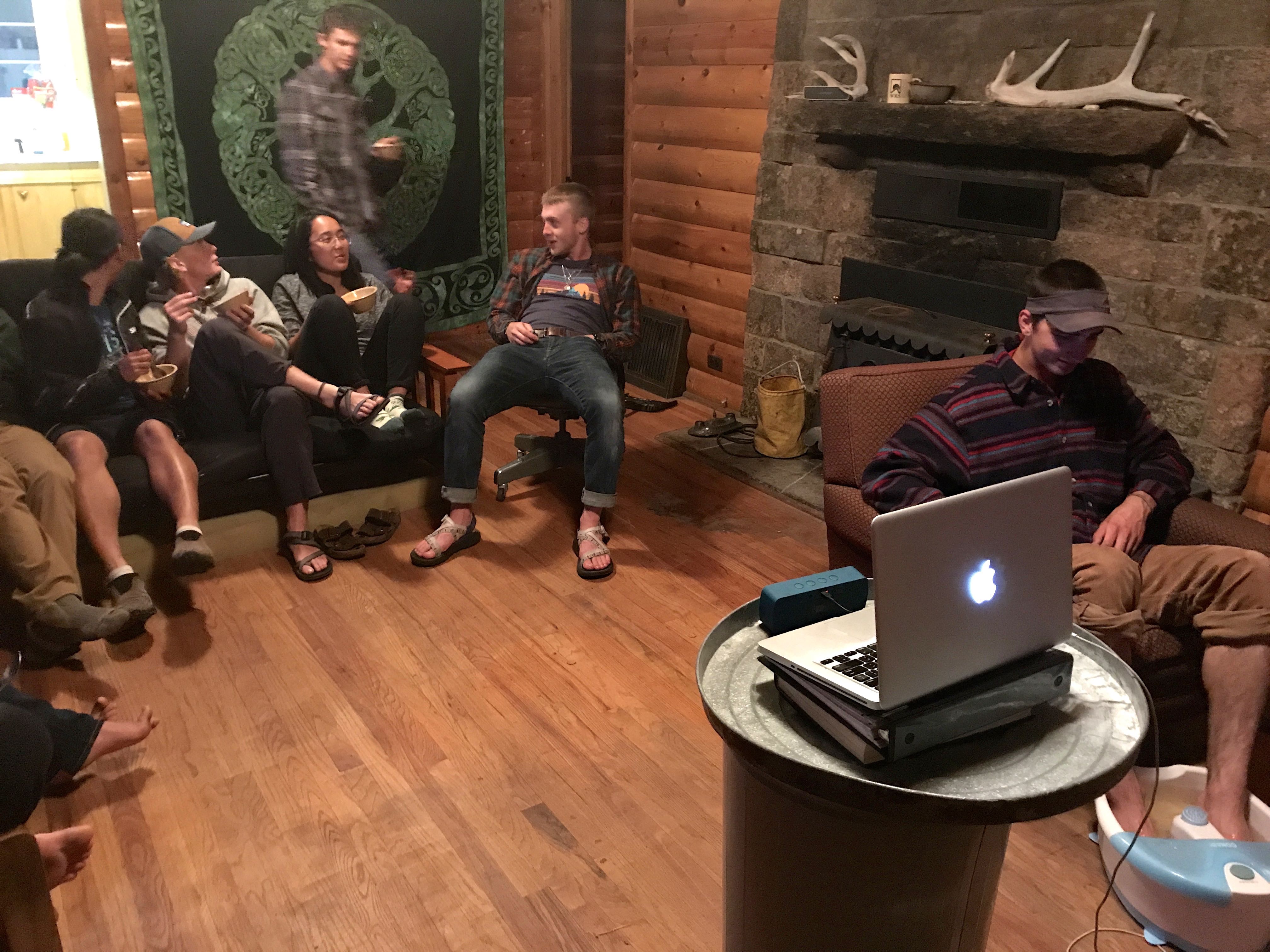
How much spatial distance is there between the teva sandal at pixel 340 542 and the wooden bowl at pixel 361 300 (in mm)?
675

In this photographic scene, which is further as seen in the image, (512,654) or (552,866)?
(512,654)

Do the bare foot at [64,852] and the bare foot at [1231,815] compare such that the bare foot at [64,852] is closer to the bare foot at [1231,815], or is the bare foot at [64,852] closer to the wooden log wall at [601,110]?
the bare foot at [1231,815]

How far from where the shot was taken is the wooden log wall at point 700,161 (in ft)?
13.4

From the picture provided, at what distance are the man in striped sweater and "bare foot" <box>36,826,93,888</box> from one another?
153cm

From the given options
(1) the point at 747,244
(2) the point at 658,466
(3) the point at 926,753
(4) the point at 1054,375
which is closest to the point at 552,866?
(3) the point at 926,753

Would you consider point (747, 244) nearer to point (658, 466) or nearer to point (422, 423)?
point (658, 466)

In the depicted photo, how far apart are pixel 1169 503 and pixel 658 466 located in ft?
6.56

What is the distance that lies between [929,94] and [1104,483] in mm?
1583

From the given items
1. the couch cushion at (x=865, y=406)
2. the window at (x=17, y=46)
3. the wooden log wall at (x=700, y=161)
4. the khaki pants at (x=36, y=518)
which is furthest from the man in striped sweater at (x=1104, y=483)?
the window at (x=17, y=46)

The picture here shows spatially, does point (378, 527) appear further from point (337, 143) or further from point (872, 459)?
point (337, 143)

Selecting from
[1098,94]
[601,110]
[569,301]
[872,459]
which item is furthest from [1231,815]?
[601,110]

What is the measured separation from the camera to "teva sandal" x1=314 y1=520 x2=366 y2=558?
305 centimetres

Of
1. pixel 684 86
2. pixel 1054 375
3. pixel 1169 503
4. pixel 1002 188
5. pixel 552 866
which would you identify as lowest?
pixel 552 866

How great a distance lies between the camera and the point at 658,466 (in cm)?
388
